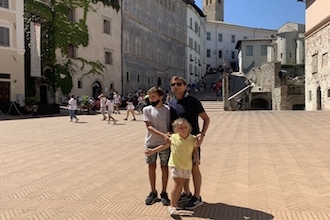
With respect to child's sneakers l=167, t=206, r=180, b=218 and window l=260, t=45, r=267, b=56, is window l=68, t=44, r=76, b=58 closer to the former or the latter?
child's sneakers l=167, t=206, r=180, b=218

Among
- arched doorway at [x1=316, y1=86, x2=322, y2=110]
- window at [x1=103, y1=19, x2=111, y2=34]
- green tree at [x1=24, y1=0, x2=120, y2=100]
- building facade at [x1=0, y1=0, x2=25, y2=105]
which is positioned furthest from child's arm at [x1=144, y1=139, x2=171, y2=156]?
window at [x1=103, y1=19, x2=111, y2=34]

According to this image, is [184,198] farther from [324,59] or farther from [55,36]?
[55,36]

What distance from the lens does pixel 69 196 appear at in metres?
5.15

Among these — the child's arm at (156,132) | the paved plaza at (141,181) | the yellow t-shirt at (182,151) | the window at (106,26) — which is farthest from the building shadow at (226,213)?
the window at (106,26)

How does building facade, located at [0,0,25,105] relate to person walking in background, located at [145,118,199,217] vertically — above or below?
above

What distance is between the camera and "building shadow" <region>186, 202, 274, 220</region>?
13.9 feet

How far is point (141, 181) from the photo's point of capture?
19.7ft

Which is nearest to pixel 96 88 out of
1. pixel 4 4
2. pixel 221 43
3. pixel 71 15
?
pixel 71 15

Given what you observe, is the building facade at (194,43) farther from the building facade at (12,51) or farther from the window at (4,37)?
the window at (4,37)

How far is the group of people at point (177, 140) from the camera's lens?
4324mm

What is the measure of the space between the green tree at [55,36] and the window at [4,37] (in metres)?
2.82

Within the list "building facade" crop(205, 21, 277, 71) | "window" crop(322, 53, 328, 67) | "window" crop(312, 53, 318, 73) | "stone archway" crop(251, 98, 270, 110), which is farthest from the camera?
"building facade" crop(205, 21, 277, 71)

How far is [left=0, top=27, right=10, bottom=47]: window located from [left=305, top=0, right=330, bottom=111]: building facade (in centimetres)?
2418

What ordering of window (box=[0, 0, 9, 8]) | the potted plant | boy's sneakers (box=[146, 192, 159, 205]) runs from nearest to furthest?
boy's sneakers (box=[146, 192, 159, 205]) → the potted plant → window (box=[0, 0, 9, 8])
